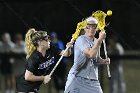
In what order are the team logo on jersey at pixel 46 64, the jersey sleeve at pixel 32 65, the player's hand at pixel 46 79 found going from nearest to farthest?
the player's hand at pixel 46 79 < the jersey sleeve at pixel 32 65 < the team logo on jersey at pixel 46 64

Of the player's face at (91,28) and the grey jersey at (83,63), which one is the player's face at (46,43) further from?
the player's face at (91,28)

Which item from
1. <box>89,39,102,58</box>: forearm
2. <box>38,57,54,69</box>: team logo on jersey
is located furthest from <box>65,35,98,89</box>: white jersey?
<box>38,57,54,69</box>: team logo on jersey

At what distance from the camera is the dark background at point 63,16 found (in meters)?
14.9

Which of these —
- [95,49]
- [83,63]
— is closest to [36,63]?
[83,63]

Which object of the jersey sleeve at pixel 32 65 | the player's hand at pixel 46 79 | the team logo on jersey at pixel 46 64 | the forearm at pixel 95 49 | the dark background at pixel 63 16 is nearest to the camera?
the forearm at pixel 95 49

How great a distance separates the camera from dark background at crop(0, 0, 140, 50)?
586 inches

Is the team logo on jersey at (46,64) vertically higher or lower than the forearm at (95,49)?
lower

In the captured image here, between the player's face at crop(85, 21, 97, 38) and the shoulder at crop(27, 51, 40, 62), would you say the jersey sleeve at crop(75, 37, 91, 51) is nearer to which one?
the player's face at crop(85, 21, 97, 38)

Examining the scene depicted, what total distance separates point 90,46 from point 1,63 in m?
7.64

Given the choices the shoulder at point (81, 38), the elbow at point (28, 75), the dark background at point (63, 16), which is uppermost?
the dark background at point (63, 16)

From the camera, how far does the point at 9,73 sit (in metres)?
16.7

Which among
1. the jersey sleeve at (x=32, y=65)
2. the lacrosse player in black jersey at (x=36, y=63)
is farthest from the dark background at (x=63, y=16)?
the jersey sleeve at (x=32, y=65)

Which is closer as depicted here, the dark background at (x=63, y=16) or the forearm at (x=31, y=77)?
the forearm at (x=31, y=77)

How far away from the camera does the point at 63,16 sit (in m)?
17.3
